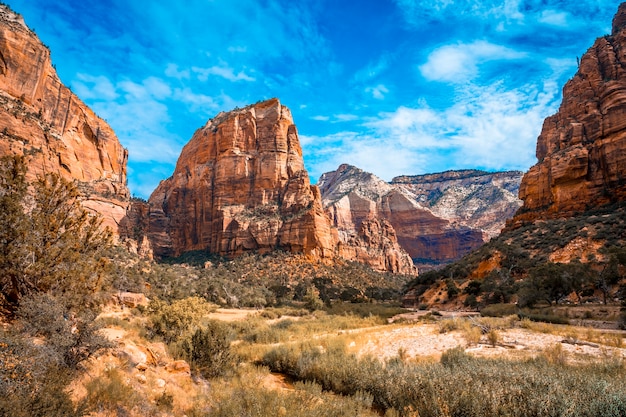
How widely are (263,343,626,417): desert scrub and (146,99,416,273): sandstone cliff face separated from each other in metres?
52.1

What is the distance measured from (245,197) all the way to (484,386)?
69.7m

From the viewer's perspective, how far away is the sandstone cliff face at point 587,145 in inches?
1708

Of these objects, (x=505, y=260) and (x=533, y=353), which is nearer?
(x=533, y=353)

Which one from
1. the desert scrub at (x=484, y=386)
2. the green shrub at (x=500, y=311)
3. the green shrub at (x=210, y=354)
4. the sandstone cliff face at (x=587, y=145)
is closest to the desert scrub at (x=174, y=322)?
the green shrub at (x=210, y=354)

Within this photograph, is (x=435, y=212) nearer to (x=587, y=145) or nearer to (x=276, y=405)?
(x=587, y=145)

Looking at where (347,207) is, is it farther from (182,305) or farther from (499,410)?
(499,410)

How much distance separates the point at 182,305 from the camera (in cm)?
1591

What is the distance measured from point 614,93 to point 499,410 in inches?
2427

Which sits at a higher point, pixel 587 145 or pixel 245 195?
pixel 587 145

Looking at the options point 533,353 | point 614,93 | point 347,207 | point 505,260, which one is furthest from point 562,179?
point 347,207

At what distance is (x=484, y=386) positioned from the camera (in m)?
5.81

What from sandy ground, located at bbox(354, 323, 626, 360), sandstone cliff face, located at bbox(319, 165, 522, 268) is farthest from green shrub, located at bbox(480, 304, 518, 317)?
sandstone cliff face, located at bbox(319, 165, 522, 268)

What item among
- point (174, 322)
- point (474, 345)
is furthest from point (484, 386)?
point (174, 322)

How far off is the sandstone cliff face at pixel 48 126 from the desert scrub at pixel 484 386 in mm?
29975
